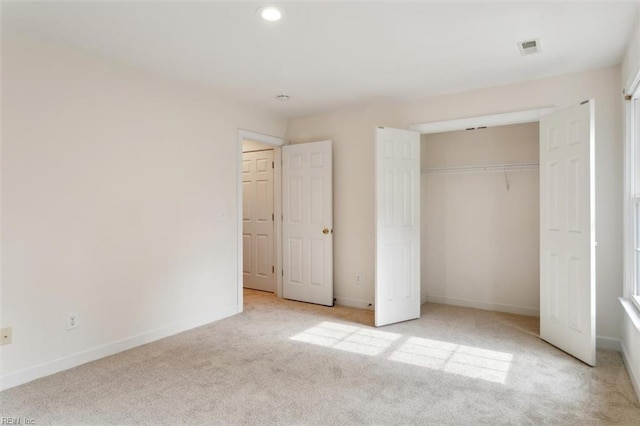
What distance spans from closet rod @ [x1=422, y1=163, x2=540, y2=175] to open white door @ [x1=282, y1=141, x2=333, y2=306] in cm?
136

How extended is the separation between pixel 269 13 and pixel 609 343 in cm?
376

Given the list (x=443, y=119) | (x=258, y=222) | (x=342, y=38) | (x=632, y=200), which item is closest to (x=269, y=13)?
(x=342, y=38)

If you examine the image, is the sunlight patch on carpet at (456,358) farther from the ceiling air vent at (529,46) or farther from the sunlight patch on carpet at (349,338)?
the ceiling air vent at (529,46)

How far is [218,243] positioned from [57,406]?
2.11 meters

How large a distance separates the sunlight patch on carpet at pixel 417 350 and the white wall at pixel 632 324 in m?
0.77

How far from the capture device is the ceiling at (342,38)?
242 centimetres

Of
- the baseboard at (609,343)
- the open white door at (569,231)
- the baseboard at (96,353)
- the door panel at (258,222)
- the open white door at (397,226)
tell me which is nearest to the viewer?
the baseboard at (96,353)

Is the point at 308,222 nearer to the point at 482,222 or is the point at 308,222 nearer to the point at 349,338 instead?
the point at 349,338

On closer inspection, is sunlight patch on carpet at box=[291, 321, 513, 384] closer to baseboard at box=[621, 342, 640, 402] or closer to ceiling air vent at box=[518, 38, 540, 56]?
baseboard at box=[621, 342, 640, 402]

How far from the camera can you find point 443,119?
165 inches

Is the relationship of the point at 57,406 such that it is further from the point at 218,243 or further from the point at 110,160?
the point at 218,243

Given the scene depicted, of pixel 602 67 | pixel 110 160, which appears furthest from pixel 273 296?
pixel 602 67

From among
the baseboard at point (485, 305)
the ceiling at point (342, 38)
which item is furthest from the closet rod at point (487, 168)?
the baseboard at point (485, 305)

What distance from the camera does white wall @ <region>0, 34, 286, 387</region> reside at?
2689 millimetres
